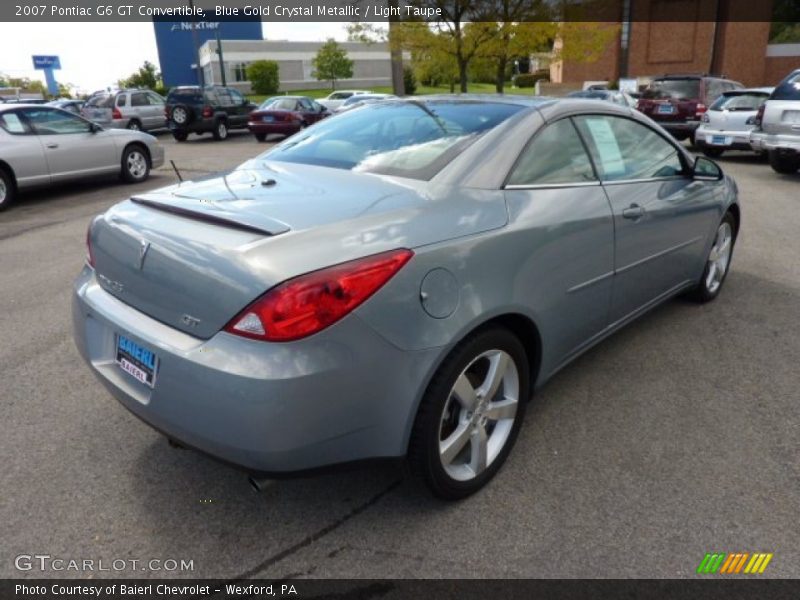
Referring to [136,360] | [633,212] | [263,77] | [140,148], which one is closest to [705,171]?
[633,212]

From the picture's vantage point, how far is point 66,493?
8.57 feet

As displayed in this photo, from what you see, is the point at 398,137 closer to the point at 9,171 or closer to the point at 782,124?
the point at 9,171

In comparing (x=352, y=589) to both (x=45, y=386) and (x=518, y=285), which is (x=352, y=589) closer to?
(x=518, y=285)

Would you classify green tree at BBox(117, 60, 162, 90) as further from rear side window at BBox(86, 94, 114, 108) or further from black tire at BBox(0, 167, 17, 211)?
black tire at BBox(0, 167, 17, 211)

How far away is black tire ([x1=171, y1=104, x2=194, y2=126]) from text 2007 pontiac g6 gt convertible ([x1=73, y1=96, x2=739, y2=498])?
18.7 metres

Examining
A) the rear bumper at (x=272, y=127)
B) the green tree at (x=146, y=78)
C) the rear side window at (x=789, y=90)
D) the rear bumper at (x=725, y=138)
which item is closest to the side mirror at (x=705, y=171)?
the rear side window at (x=789, y=90)

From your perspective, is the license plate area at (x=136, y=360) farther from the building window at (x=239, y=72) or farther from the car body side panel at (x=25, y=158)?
the building window at (x=239, y=72)

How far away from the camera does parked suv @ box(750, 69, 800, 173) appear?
9724 millimetres

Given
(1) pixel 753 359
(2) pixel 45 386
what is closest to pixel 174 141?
(2) pixel 45 386

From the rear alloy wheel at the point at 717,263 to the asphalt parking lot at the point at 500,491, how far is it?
689 millimetres

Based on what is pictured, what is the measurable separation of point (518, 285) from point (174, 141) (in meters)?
21.8

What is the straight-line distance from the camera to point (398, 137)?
3.03 metres

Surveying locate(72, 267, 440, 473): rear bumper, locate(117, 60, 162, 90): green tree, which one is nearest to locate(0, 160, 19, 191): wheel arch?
locate(72, 267, 440, 473): rear bumper

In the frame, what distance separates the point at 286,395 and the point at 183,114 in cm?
2056
